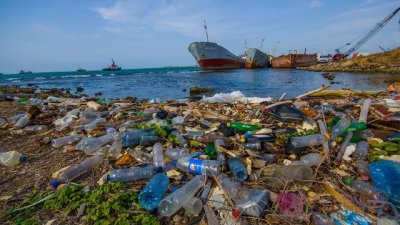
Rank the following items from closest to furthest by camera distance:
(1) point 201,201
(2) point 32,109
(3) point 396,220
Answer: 1. (3) point 396,220
2. (1) point 201,201
3. (2) point 32,109

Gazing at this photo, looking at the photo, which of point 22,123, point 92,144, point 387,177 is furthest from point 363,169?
point 22,123

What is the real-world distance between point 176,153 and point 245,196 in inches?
43.1

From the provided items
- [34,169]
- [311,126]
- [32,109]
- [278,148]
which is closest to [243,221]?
[278,148]

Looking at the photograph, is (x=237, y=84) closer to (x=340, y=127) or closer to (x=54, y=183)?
(x=340, y=127)

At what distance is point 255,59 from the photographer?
137 feet

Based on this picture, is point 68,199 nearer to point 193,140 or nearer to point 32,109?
point 193,140

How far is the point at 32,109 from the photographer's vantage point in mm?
4867

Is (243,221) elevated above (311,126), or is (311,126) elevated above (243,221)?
(311,126)

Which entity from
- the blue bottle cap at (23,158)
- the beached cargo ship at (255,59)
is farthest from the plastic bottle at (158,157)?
the beached cargo ship at (255,59)

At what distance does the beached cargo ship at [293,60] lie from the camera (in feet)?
131

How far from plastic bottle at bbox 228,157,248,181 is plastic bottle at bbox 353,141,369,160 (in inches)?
51.0

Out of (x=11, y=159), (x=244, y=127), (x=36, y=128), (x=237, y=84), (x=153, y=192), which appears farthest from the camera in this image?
(x=237, y=84)

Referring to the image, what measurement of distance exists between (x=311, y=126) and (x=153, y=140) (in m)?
2.25

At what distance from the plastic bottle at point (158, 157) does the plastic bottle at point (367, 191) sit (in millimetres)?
1836
